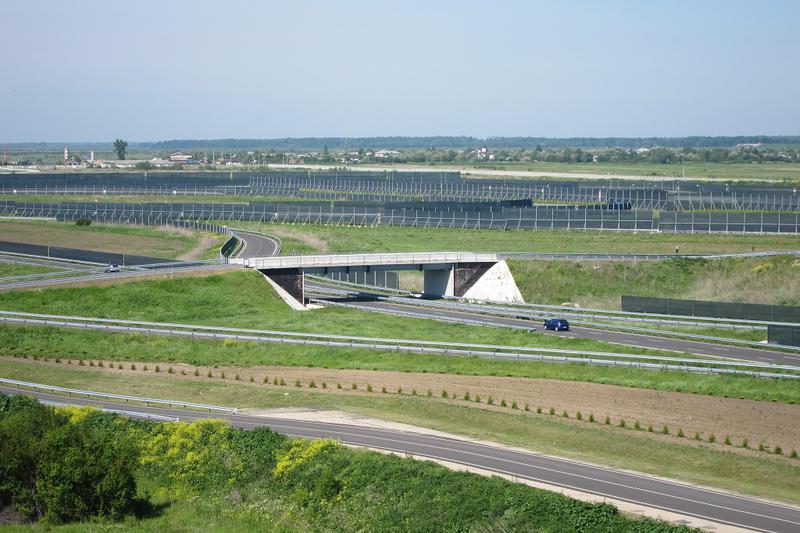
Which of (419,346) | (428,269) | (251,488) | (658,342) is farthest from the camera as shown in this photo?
(428,269)

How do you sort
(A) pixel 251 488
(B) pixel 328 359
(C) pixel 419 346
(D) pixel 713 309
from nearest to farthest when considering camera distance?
(A) pixel 251 488 < (B) pixel 328 359 < (C) pixel 419 346 < (D) pixel 713 309

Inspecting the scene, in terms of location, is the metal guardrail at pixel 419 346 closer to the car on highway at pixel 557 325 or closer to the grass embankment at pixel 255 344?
the grass embankment at pixel 255 344

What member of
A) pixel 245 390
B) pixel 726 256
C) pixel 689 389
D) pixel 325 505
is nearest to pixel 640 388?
pixel 689 389

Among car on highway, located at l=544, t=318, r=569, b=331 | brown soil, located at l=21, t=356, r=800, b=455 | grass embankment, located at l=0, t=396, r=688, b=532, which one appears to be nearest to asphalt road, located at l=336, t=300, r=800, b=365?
car on highway, located at l=544, t=318, r=569, b=331

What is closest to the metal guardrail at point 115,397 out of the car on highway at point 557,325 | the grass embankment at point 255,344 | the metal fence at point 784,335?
the grass embankment at point 255,344

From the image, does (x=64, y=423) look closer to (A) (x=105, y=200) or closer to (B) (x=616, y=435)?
(B) (x=616, y=435)

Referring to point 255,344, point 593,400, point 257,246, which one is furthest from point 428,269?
point 593,400

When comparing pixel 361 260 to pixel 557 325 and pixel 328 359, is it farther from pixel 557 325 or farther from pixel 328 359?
pixel 328 359
